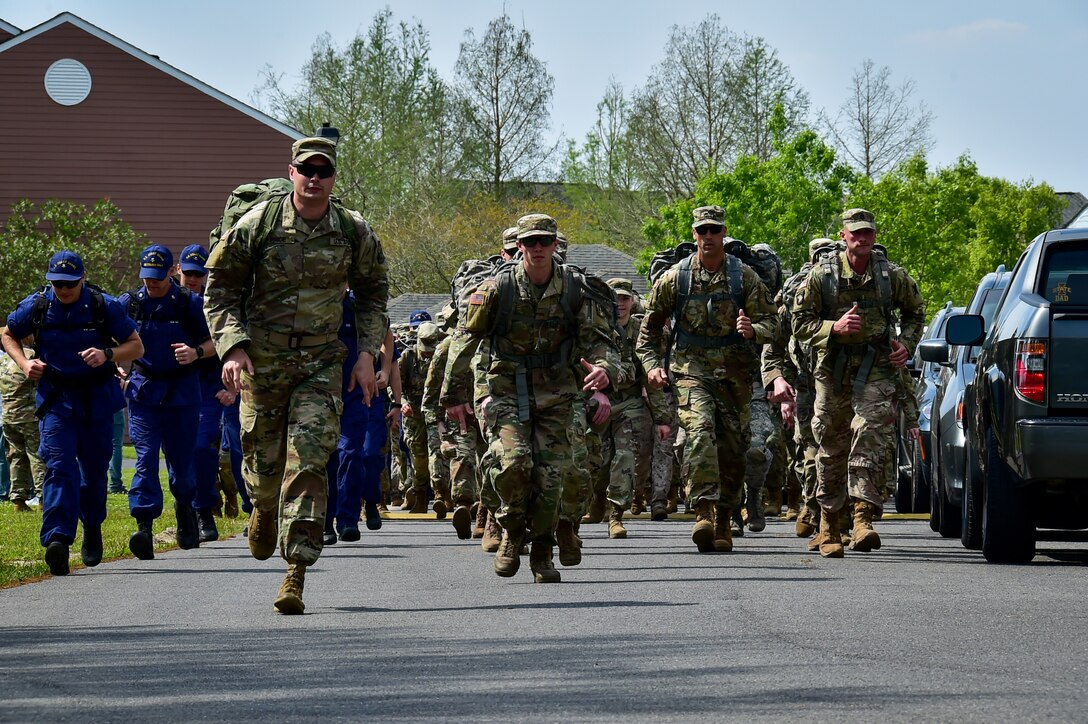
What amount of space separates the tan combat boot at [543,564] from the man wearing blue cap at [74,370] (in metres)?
2.92

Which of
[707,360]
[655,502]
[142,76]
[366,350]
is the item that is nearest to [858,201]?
[142,76]

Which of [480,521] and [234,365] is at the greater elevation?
[234,365]

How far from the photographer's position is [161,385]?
44.4 ft

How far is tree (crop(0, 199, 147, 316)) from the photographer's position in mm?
44000

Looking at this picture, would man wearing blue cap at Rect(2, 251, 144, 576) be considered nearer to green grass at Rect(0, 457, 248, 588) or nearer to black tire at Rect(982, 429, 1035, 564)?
green grass at Rect(0, 457, 248, 588)

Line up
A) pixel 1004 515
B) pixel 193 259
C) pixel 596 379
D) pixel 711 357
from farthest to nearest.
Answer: pixel 193 259 → pixel 711 357 → pixel 1004 515 → pixel 596 379

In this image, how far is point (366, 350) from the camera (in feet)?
32.3

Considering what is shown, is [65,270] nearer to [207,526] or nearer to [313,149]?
[313,149]

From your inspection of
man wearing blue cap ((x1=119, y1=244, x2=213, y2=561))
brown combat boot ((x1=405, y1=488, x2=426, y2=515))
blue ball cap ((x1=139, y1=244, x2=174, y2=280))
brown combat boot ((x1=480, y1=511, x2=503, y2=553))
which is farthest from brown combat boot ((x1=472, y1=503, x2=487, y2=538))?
brown combat boot ((x1=405, y1=488, x2=426, y2=515))

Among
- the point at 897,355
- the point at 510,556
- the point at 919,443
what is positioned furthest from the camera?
the point at 919,443

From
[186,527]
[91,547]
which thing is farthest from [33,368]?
[186,527]

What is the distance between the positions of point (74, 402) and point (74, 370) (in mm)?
205

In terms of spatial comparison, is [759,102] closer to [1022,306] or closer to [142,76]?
[142,76]

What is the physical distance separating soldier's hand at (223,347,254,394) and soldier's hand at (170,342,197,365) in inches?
154
